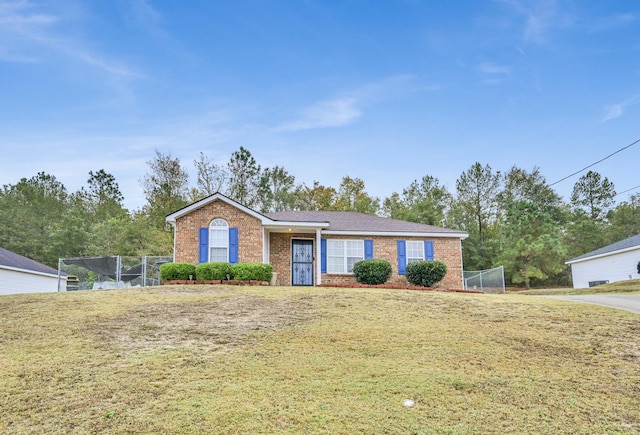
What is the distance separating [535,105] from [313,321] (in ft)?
51.4

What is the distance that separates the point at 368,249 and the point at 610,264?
15.4 m

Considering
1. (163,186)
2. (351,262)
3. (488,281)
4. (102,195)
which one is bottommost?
(488,281)

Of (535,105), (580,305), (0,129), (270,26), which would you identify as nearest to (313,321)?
(580,305)

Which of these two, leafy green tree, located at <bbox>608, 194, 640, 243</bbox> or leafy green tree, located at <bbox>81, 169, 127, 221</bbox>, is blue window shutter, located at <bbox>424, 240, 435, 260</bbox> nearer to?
leafy green tree, located at <bbox>608, 194, 640, 243</bbox>

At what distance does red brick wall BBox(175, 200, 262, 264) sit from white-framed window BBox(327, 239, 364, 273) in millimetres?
3326

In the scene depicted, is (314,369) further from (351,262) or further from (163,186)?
(163,186)

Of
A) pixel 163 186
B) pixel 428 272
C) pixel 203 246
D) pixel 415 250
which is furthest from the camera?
pixel 163 186

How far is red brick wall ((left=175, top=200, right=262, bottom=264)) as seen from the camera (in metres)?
17.3

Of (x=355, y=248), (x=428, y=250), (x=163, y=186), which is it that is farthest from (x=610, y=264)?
(x=163, y=186)

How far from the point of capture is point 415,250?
64.2ft

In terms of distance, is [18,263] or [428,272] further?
[18,263]

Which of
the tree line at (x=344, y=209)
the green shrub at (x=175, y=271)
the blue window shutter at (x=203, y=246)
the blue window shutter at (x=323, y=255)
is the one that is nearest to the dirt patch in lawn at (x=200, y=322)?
the green shrub at (x=175, y=271)

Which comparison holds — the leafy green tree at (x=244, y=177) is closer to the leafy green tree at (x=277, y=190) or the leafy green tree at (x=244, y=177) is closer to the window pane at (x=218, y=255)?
the leafy green tree at (x=277, y=190)

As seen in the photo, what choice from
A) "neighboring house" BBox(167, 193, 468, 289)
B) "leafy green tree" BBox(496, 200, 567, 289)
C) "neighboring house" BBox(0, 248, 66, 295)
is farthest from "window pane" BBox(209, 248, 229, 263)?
"leafy green tree" BBox(496, 200, 567, 289)
